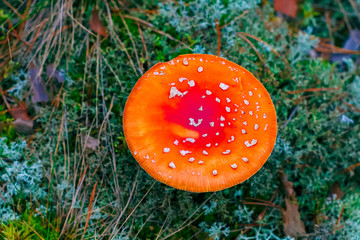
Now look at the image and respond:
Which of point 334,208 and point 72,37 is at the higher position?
point 72,37

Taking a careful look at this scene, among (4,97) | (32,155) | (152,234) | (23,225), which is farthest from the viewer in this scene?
(4,97)

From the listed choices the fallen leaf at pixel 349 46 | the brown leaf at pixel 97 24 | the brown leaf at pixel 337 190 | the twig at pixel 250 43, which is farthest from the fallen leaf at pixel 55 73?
the fallen leaf at pixel 349 46

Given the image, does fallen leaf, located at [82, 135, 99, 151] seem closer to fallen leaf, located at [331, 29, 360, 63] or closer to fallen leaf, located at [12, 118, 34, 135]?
fallen leaf, located at [12, 118, 34, 135]

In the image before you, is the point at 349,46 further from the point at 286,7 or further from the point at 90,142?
the point at 90,142

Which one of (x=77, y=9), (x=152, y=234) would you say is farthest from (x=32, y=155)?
(x=77, y=9)

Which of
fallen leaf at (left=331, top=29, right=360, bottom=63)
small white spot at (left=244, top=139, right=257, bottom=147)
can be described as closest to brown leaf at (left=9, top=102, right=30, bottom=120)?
small white spot at (left=244, top=139, right=257, bottom=147)

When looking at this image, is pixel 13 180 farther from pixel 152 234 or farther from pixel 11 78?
pixel 152 234

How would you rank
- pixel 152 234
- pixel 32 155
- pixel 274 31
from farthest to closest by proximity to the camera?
1. pixel 274 31
2. pixel 32 155
3. pixel 152 234
